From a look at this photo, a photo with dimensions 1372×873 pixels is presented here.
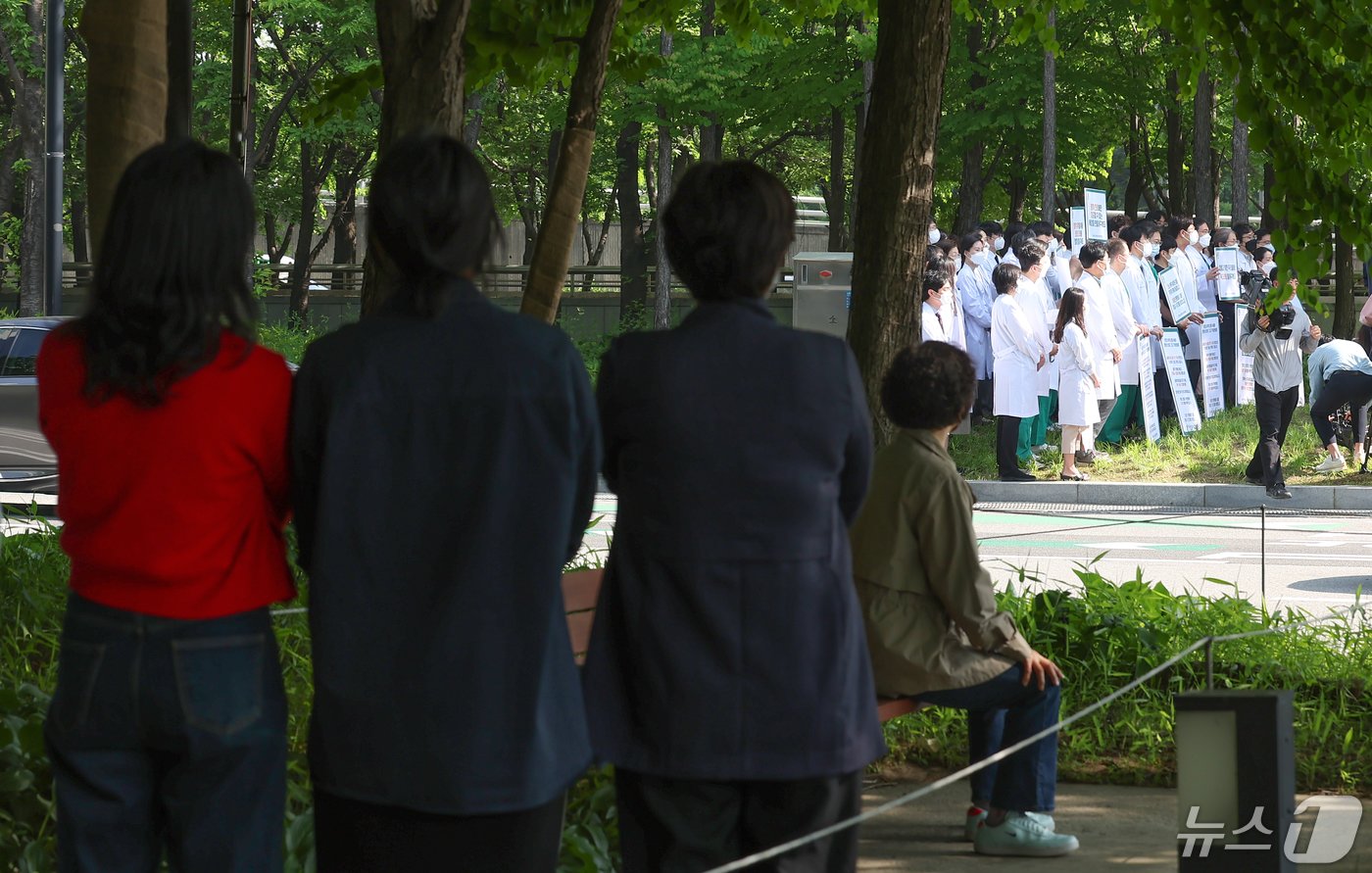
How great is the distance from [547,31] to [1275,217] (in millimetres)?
3212

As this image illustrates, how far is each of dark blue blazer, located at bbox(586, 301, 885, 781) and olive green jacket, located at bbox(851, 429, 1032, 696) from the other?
1415mm

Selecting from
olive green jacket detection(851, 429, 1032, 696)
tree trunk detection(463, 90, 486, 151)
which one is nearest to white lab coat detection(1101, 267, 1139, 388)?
olive green jacket detection(851, 429, 1032, 696)

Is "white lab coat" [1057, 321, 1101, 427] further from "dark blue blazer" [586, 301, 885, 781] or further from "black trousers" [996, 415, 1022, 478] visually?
"dark blue blazer" [586, 301, 885, 781]

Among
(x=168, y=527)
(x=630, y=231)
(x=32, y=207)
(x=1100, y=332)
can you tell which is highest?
(x=630, y=231)

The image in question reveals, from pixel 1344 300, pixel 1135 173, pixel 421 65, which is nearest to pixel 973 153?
pixel 1344 300

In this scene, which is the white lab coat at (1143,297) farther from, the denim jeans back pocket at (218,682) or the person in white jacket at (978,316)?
the denim jeans back pocket at (218,682)

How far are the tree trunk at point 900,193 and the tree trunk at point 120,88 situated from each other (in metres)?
2.83

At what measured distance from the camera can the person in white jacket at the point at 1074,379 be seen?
1590 cm

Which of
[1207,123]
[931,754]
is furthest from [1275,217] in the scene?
[1207,123]

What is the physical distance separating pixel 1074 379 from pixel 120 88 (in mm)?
10966

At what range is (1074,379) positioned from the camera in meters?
15.9

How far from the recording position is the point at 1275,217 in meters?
6.90

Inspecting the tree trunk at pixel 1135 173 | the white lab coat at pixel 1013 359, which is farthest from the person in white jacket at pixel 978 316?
the tree trunk at pixel 1135 173

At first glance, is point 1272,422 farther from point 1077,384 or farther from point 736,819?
point 736,819
